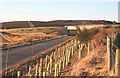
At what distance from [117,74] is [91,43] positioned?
52.3ft

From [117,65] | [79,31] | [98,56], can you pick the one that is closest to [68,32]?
[79,31]

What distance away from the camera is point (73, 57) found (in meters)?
22.4

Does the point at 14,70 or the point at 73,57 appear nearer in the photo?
the point at 14,70

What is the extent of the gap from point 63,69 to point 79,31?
12119 millimetres

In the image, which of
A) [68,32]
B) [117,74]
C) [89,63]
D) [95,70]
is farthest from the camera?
[68,32]

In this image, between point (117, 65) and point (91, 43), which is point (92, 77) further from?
point (91, 43)

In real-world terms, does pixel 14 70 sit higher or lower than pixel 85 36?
lower

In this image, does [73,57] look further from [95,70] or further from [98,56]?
[95,70]

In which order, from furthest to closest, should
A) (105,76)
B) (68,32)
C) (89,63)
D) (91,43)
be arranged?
1. (68,32)
2. (91,43)
3. (89,63)
4. (105,76)

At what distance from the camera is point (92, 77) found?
14.4 meters

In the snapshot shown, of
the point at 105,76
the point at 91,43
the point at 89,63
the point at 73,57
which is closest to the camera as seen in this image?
the point at 105,76

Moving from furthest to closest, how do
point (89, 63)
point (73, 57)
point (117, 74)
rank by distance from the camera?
point (73, 57) < point (89, 63) < point (117, 74)

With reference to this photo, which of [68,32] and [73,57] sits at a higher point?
[68,32]

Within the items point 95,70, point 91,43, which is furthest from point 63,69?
point 91,43
